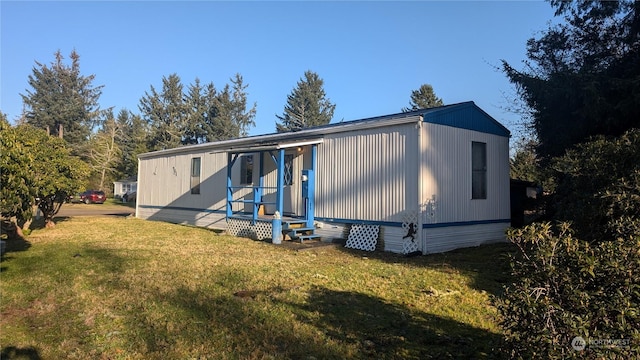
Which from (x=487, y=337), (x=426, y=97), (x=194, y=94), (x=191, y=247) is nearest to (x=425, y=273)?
(x=487, y=337)

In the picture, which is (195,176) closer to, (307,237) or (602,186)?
(307,237)

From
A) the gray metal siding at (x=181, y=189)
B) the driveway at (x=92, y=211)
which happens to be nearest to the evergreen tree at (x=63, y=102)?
the driveway at (x=92, y=211)

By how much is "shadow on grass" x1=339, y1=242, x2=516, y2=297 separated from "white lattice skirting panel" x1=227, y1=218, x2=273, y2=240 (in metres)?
2.53

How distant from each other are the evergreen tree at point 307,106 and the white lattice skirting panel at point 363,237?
43.6 metres

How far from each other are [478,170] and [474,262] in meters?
3.39

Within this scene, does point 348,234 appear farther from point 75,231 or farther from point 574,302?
point 75,231

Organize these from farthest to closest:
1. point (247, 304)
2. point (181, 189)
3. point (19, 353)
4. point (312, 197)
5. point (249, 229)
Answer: point (181, 189) → point (249, 229) → point (312, 197) → point (247, 304) → point (19, 353)

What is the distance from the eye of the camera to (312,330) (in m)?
4.23

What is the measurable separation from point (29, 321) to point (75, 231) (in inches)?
373

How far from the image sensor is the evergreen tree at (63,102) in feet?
155

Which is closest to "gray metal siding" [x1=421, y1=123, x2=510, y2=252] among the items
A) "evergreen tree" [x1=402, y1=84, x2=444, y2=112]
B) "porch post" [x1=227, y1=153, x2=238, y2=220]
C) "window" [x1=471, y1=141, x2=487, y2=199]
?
"window" [x1=471, y1=141, x2=487, y2=199]

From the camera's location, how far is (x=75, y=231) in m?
13.1

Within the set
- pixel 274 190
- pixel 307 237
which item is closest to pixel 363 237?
pixel 307 237

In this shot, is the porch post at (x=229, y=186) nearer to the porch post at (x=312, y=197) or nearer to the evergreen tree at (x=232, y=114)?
the porch post at (x=312, y=197)
